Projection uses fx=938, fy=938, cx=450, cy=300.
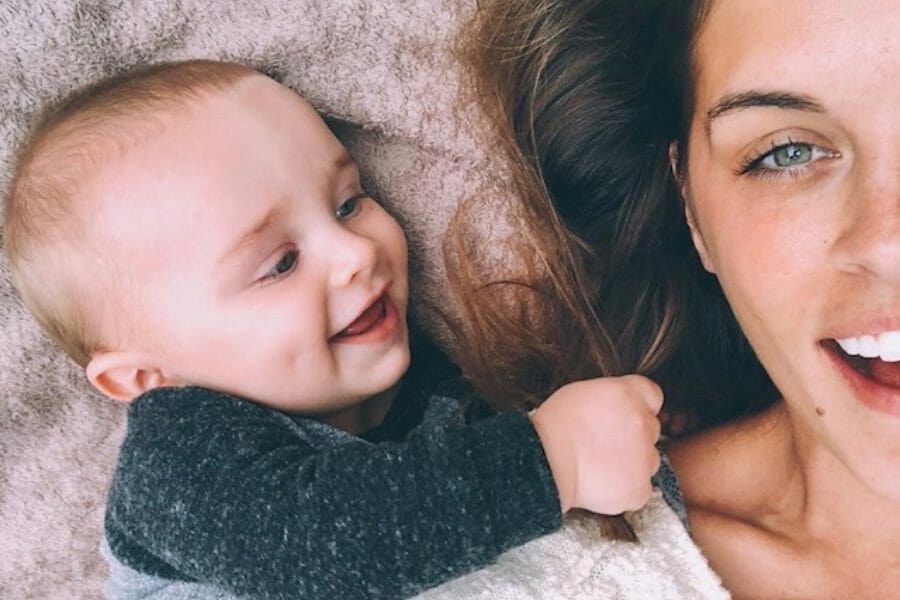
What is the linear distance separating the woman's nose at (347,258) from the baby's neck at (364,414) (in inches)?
8.4

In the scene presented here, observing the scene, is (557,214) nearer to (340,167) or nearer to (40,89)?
(340,167)

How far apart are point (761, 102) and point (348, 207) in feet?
1.78

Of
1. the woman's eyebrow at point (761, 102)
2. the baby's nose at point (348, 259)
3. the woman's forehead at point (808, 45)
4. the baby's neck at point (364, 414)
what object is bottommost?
the baby's neck at point (364, 414)

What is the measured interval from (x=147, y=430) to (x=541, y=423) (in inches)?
17.6

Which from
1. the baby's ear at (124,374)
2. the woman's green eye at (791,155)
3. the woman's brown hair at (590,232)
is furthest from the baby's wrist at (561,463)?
the baby's ear at (124,374)

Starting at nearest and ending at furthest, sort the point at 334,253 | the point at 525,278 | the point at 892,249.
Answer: the point at 892,249 < the point at 334,253 < the point at 525,278

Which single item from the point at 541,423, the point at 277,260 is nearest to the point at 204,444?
the point at 277,260

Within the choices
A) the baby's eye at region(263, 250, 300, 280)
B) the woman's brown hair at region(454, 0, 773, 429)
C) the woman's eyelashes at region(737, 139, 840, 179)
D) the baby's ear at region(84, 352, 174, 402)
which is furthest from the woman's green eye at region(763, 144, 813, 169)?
the baby's ear at region(84, 352, 174, 402)

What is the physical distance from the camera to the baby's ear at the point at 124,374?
1.16 m

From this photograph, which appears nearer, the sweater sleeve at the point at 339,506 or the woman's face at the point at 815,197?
the woman's face at the point at 815,197

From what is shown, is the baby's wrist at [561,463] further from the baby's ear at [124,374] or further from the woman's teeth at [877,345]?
the baby's ear at [124,374]

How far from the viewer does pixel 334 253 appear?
1.13 meters

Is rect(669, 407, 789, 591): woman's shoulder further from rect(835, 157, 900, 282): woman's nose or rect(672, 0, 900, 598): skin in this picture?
rect(835, 157, 900, 282): woman's nose

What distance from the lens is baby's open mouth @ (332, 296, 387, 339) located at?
3.88 ft
